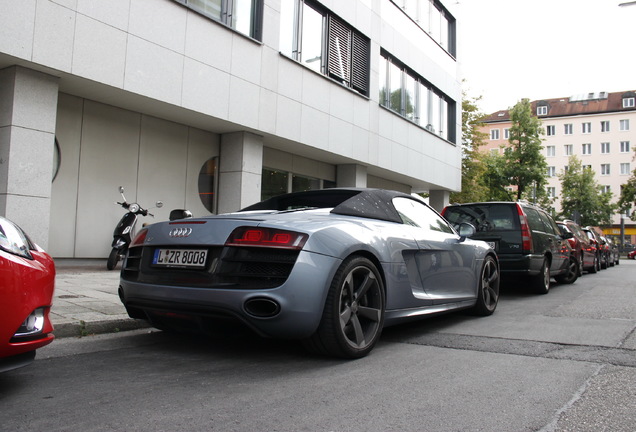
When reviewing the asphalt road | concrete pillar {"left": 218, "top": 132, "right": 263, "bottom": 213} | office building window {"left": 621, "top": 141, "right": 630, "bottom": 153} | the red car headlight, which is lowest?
the asphalt road

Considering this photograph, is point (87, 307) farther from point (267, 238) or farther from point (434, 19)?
point (434, 19)

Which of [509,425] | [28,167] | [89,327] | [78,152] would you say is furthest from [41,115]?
[509,425]

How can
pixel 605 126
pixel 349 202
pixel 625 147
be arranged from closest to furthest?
pixel 349 202 → pixel 625 147 → pixel 605 126

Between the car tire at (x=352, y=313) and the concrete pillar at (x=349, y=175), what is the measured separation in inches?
495

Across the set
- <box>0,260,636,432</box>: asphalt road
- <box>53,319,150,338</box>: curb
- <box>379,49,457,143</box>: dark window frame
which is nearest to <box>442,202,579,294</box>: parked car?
<box>0,260,636,432</box>: asphalt road

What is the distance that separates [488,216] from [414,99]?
41.0 feet

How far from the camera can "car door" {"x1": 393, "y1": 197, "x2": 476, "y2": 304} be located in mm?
4875

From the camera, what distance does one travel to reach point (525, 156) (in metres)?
38.4

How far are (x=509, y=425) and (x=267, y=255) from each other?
178 cm

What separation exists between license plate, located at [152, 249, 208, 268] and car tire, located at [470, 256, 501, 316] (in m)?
3.61

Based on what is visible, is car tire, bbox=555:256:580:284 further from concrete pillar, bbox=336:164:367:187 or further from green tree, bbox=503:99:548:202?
green tree, bbox=503:99:548:202

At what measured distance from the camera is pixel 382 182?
2067 centimetres

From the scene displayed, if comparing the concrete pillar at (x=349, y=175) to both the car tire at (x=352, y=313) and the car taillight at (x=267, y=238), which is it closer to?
the car tire at (x=352, y=313)

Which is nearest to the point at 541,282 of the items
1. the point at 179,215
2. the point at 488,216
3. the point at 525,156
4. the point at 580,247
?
the point at 488,216
